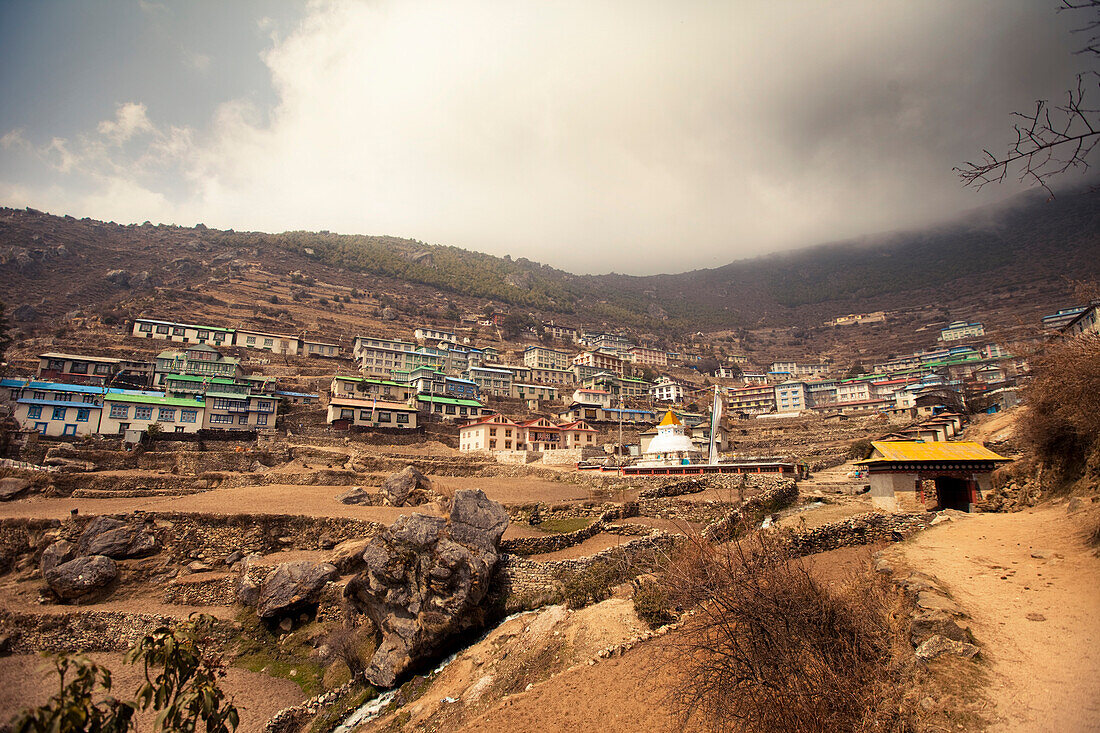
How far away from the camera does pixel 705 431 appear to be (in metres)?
63.8

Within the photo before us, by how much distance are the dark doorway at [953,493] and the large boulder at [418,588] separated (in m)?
17.0

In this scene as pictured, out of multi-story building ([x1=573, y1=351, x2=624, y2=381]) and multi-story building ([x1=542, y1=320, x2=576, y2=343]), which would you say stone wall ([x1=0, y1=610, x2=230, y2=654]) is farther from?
multi-story building ([x1=542, y1=320, x2=576, y2=343])

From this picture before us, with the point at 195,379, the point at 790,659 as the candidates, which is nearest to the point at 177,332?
the point at 195,379

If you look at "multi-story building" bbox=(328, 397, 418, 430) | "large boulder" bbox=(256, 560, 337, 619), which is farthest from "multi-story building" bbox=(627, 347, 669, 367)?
"large boulder" bbox=(256, 560, 337, 619)

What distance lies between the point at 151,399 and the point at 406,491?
90.8ft

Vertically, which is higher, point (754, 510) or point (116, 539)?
point (754, 510)

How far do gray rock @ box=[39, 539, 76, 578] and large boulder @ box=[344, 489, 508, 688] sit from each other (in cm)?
1142

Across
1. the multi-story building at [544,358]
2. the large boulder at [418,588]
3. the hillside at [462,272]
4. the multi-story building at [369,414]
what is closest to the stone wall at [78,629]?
the large boulder at [418,588]

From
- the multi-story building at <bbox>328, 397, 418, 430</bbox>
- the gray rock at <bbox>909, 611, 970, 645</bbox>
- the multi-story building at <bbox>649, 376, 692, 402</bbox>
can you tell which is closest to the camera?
the gray rock at <bbox>909, 611, 970, 645</bbox>

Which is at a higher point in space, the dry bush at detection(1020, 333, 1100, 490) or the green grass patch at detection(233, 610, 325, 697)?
the dry bush at detection(1020, 333, 1100, 490)

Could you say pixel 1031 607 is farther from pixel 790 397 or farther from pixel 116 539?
pixel 790 397

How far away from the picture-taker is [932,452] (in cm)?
1898

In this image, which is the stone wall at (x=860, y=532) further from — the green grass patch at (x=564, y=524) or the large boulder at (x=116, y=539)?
the large boulder at (x=116, y=539)

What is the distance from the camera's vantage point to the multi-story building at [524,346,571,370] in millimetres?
90125
